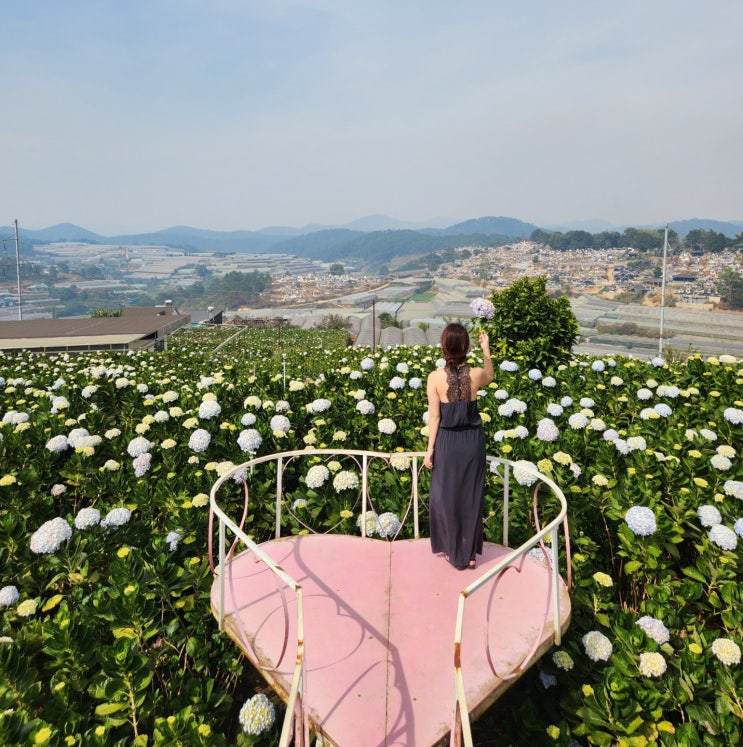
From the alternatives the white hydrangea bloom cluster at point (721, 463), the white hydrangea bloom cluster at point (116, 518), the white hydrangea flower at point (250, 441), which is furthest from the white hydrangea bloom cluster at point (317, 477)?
A: the white hydrangea bloom cluster at point (721, 463)

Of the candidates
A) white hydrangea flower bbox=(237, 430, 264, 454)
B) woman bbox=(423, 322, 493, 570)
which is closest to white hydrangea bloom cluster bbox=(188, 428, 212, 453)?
white hydrangea flower bbox=(237, 430, 264, 454)

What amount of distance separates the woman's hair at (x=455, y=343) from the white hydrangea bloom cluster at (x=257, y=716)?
2057 mm

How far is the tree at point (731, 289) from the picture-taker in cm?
6419

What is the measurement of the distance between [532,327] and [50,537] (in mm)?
8984

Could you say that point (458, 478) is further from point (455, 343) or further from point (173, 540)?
point (173, 540)

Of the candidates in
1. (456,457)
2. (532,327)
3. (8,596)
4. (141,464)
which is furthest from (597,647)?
(532,327)

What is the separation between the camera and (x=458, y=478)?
289cm

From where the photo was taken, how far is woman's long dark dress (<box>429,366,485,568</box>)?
283 cm

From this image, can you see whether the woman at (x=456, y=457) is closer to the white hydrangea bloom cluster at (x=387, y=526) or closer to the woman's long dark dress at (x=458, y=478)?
the woman's long dark dress at (x=458, y=478)

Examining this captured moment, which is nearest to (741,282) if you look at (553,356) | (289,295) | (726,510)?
(553,356)

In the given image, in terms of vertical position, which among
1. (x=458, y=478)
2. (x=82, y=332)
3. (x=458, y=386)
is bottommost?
(x=82, y=332)

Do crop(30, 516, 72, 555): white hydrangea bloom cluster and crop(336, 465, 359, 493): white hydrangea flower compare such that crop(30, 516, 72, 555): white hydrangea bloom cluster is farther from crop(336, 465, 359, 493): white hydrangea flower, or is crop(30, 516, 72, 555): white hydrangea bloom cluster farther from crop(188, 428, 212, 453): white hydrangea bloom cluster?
crop(336, 465, 359, 493): white hydrangea flower

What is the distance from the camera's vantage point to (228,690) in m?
2.79

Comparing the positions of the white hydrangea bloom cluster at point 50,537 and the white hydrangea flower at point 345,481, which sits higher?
the white hydrangea flower at point 345,481
